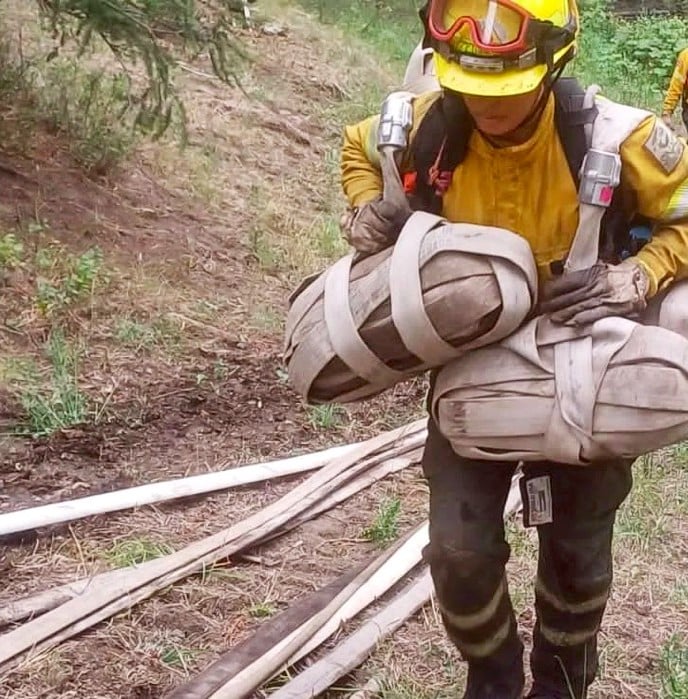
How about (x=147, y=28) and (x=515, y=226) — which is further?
(x=147, y=28)

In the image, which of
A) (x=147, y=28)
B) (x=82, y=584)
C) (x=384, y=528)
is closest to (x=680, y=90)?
(x=147, y=28)

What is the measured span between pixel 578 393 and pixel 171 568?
2.24 metres

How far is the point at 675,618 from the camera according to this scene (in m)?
4.64

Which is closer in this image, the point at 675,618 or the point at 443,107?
the point at 443,107

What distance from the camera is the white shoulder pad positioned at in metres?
2.94

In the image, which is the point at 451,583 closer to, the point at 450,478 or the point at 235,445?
the point at 450,478

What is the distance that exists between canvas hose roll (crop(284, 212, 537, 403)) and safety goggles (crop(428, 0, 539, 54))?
0.42 m

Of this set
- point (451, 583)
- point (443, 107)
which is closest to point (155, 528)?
point (451, 583)

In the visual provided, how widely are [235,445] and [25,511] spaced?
1330mm

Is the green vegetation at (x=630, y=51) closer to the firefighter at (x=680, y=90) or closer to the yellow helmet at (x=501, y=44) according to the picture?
the firefighter at (x=680, y=90)

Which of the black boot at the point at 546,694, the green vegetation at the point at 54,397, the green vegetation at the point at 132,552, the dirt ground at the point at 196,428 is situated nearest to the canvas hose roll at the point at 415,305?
the black boot at the point at 546,694

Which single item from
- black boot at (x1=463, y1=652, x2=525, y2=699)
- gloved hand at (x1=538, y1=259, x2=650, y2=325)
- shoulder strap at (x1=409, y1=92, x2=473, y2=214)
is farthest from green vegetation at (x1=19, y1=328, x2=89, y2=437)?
gloved hand at (x1=538, y1=259, x2=650, y2=325)

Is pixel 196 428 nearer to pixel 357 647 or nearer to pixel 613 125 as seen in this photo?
pixel 357 647

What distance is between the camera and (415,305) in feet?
9.43
